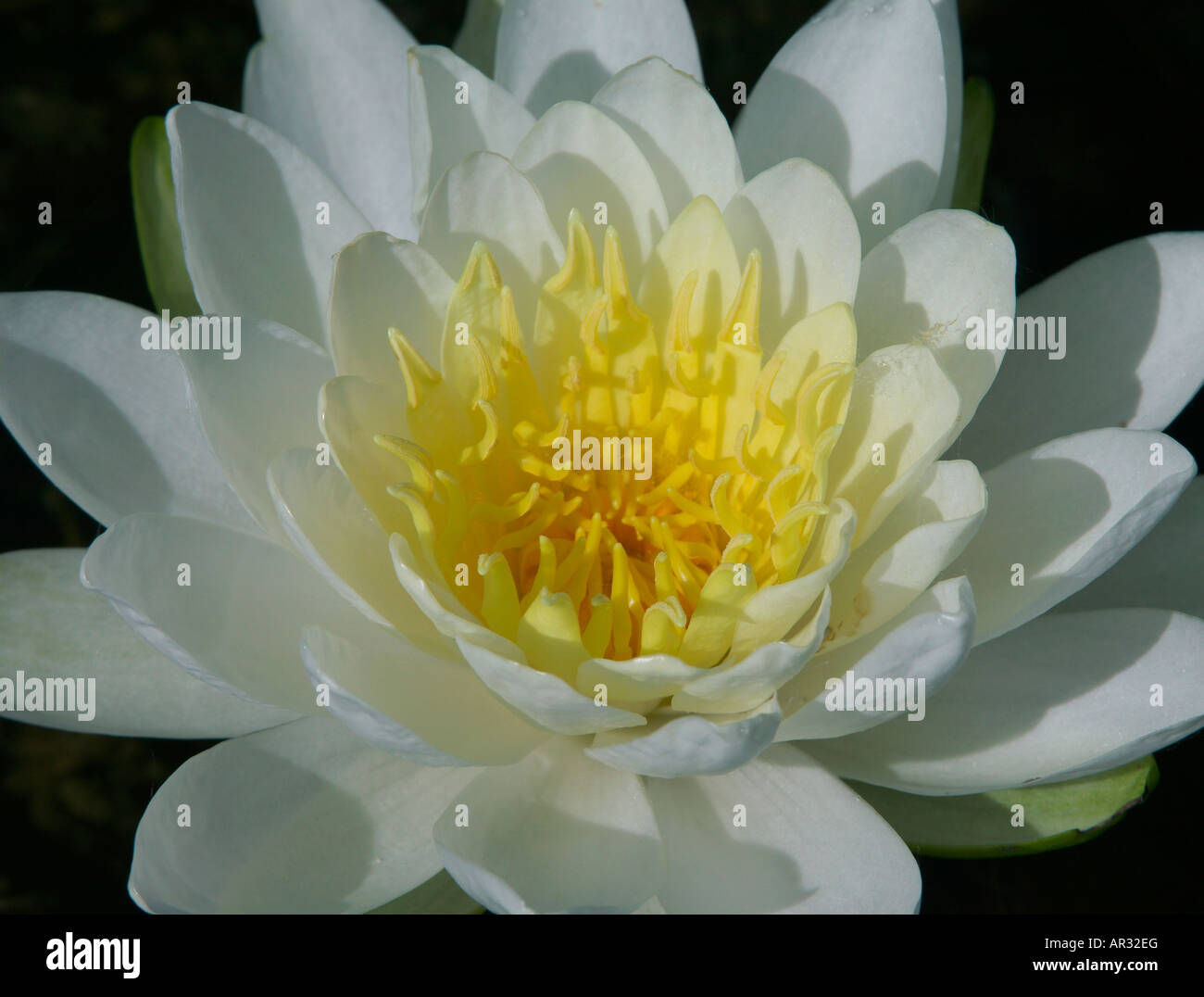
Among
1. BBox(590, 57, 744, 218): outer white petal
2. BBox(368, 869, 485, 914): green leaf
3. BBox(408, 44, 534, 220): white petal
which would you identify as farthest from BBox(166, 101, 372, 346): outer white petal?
BBox(368, 869, 485, 914): green leaf

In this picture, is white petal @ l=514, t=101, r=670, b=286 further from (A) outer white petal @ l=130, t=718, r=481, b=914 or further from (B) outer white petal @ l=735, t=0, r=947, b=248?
(A) outer white petal @ l=130, t=718, r=481, b=914

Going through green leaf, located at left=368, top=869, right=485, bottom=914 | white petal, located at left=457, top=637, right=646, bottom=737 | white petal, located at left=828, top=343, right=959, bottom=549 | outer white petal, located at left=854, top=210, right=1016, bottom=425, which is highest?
outer white petal, located at left=854, top=210, right=1016, bottom=425

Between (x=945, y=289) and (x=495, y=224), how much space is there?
78 cm

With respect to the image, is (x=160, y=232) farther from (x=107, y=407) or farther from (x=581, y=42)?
(x=581, y=42)

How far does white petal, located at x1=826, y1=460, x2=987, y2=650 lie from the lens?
5.50ft

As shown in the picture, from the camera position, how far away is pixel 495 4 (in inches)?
101

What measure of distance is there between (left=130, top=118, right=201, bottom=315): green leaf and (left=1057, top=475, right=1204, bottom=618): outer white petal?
1841 mm

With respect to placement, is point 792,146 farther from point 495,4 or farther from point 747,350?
point 495,4

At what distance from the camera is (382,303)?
1941 mm

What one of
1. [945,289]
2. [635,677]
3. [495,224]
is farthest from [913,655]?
[495,224]

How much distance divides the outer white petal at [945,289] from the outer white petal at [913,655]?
1.25 feet
